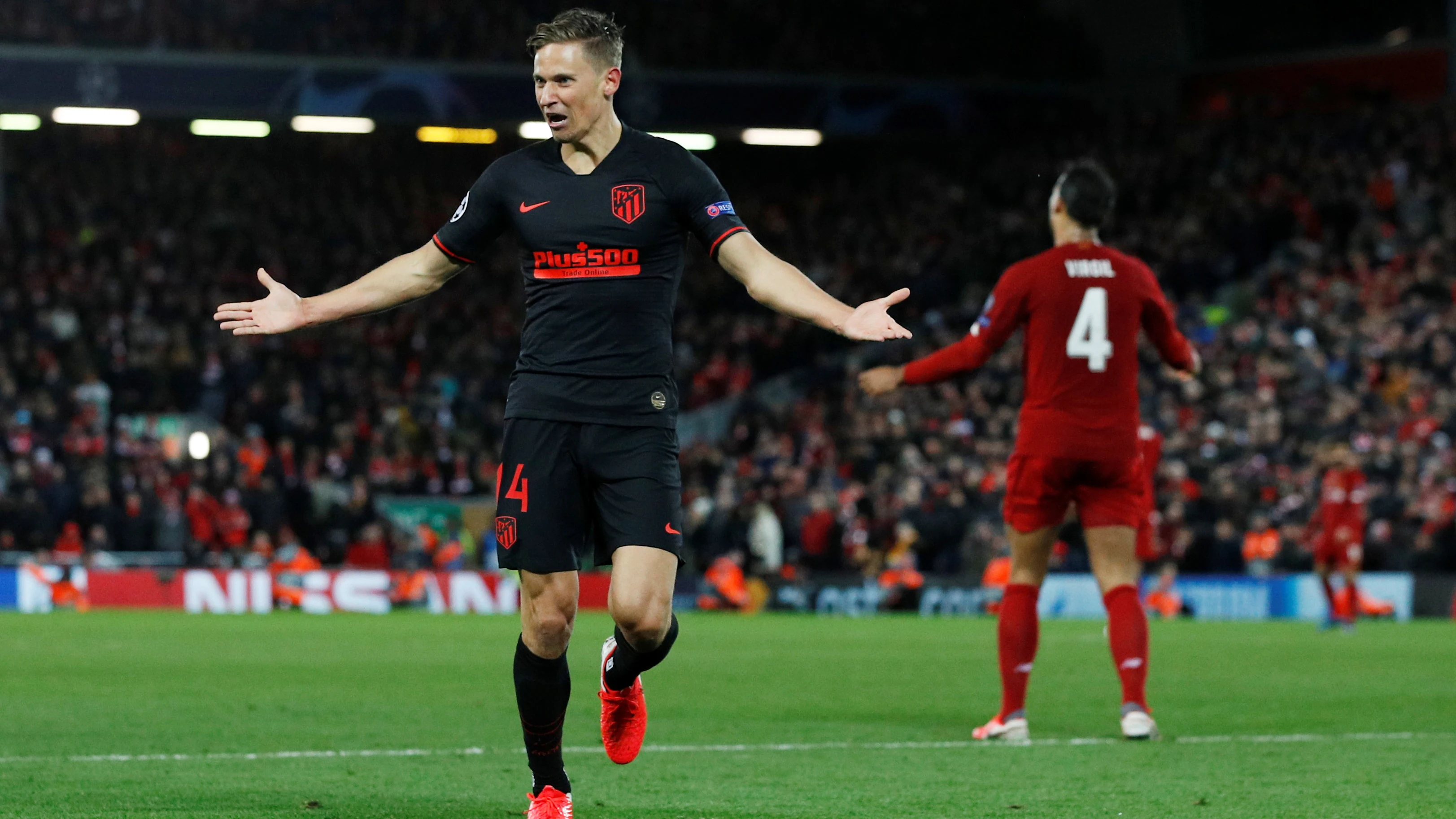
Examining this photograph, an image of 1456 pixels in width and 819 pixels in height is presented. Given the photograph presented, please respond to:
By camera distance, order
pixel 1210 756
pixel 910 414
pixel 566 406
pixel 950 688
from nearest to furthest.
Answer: pixel 566 406
pixel 1210 756
pixel 950 688
pixel 910 414

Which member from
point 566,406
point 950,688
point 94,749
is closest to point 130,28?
point 950,688

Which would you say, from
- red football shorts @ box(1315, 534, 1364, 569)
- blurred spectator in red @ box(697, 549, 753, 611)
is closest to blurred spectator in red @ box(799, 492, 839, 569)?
blurred spectator in red @ box(697, 549, 753, 611)

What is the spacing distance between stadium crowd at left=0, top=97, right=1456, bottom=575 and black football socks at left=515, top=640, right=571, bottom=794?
1853 cm

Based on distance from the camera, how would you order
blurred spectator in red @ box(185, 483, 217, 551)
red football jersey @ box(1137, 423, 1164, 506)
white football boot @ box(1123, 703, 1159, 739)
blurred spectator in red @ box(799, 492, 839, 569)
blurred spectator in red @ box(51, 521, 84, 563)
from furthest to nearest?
blurred spectator in red @ box(185, 483, 217, 551) < blurred spectator in red @ box(799, 492, 839, 569) < blurred spectator in red @ box(51, 521, 84, 563) < red football jersey @ box(1137, 423, 1164, 506) < white football boot @ box(1123, 703, 1159, 739)

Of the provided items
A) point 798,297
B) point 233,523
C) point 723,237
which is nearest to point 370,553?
point 233,523

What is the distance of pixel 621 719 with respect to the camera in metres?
6.27

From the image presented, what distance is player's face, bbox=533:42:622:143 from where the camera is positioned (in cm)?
574

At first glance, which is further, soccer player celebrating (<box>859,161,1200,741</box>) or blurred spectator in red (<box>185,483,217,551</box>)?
blurred spectator in red (<box>185,483,217,551</box>)

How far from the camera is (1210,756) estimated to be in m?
7.69

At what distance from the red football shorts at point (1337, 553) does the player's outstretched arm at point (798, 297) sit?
15.3 meters

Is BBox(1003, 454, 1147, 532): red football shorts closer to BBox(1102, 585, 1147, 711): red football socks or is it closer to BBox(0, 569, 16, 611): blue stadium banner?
BBox(1102, 585, 1147, 711): red football socks

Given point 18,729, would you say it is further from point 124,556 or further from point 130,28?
point 130,28

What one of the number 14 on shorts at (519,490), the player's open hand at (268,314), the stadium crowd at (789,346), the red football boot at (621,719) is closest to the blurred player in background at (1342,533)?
the stadium crowd at (789,346)

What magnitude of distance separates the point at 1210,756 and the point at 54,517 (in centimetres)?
2109
